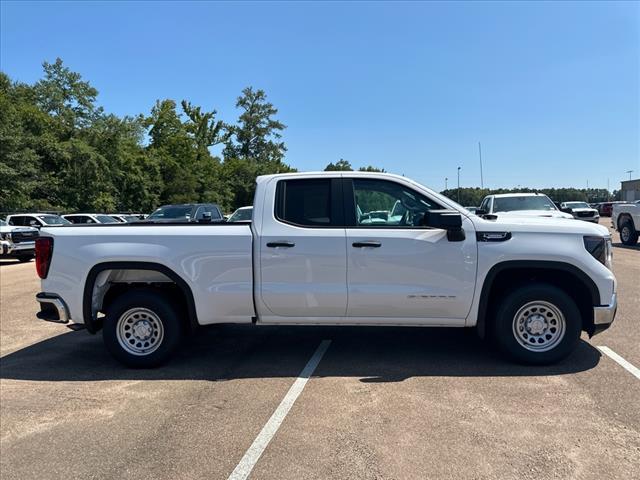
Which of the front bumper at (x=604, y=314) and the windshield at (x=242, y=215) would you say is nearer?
the front bumper at (x=604, y=314)

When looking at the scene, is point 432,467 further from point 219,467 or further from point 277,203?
point 277,203

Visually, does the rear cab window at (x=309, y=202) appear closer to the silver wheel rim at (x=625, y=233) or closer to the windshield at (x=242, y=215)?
the windshield at (x=242, y=215)

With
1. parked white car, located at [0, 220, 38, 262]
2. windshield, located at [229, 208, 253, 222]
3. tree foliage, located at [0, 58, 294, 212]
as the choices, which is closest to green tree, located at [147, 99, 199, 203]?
tree foliage, located at [0, 58, 294, 212]

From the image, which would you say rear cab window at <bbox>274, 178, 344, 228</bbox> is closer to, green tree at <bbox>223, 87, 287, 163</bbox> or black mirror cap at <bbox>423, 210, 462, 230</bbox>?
black mirror cap at <bbox>423, 210, 462, 230</bbox>

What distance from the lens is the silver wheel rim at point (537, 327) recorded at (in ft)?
16.1

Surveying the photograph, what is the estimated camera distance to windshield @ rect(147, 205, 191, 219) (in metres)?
17.2

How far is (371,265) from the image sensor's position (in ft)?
16.0

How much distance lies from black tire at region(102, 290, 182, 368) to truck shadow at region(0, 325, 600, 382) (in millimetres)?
153

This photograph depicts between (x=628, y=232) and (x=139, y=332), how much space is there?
17820 mm

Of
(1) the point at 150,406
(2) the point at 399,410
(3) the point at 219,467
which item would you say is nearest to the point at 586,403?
(2) the point at 399,410

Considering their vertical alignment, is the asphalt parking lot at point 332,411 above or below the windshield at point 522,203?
below

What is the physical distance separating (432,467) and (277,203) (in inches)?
116

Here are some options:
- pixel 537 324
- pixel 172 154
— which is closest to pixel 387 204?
pixel 537 324

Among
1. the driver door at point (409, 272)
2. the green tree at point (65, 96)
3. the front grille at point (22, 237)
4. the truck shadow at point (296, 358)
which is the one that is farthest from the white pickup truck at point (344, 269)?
the green tree at point (65, 96)
